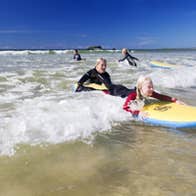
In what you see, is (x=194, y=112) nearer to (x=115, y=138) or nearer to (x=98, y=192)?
(x=115, y=138)

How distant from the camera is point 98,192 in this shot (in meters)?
2.69

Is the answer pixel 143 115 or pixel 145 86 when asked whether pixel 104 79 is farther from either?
pixel 143 115

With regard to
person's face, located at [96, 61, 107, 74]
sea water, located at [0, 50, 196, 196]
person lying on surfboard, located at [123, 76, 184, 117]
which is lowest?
sea water, located at [0, 50, 196, 196]

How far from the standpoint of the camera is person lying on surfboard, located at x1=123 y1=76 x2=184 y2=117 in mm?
5371

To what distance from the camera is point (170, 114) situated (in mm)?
5145

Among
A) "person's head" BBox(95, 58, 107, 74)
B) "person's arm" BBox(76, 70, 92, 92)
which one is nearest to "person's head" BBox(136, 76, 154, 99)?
"person's head" BBox(95, 58, 107, 74)

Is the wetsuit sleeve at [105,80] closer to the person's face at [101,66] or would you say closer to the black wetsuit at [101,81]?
the black wetsuit at [101,81]

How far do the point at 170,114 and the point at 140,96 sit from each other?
27.5 inches

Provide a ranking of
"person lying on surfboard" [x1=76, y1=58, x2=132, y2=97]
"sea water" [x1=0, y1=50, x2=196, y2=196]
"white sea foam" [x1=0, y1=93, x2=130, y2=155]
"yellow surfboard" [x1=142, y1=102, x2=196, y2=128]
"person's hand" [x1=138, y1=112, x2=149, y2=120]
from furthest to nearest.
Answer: "person lying on surfboard" [x1=76, y1=58, x2=132, y2=97] → "person's hand" [x1=138, y1=112, x2=149, y2=120] → "yellow surfboard" [x1=142, y1=102, x2=196, y2=128] → "white sea foam" [x1=0, y1=93, x2=130, y2=155] → "sea water" [x1=0, y1=50, x2=196, y2=196]

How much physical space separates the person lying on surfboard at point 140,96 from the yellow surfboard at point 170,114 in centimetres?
13

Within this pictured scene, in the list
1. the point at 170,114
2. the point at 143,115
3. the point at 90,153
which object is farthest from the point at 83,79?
the point at 90,153

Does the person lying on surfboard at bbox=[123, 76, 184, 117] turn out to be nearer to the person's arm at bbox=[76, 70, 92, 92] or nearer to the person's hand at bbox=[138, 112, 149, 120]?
the person's hand at bbox=[138, 112, 149, 120]

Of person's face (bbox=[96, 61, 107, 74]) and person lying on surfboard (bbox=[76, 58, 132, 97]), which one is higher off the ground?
person's face (bbox=[96, 61, 107, 74])

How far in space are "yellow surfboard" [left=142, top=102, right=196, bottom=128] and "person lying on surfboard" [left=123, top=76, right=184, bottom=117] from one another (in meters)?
0.13
